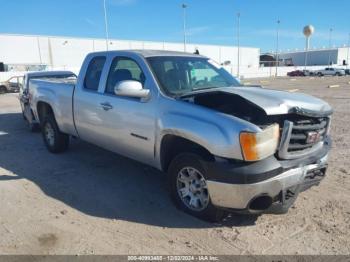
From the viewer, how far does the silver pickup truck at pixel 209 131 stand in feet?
12.1

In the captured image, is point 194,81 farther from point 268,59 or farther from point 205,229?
point 268,59

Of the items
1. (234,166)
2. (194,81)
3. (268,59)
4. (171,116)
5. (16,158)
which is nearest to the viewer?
(234,166)

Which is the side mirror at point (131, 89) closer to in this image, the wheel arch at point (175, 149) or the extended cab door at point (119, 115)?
the extended cab door at point (119, 115)

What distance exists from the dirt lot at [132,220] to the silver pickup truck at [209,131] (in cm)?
31

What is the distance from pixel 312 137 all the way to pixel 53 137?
520 cm

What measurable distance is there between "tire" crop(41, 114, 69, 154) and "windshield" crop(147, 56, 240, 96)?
10.2 feet

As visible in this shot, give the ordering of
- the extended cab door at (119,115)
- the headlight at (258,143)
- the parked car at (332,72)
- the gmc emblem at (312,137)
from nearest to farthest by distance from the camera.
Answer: the headlight at (258,143)
the gmc emblem at (312,137)
the extended cab door at (119,115)
the parked car at (332,72)

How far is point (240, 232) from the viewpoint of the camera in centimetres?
394

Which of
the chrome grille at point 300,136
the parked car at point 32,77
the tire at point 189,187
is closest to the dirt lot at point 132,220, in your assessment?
the tire at point 189,187

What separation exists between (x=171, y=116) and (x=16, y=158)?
4.37m

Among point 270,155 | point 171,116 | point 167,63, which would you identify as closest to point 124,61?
point 167,63

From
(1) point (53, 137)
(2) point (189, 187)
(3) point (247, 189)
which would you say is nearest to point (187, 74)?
(2) point (189, 187)

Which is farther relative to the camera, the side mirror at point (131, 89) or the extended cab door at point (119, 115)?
the extended cab door at point (119, 115)

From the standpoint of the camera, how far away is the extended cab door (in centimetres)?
473
